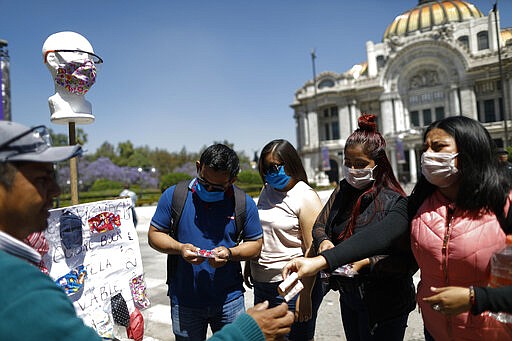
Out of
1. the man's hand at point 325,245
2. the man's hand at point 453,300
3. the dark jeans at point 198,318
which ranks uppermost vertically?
the man's hand at point 325,245

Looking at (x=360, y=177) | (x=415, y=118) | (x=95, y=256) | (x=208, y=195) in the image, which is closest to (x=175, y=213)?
(x=208, y=195)

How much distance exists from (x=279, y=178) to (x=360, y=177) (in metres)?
0.69

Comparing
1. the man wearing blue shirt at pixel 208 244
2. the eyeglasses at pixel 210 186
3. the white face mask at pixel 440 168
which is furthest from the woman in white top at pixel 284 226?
the white face mask at pixel 440 168

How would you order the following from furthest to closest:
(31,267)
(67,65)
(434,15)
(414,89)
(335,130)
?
(335,130), (434,15), (414,89), (67,65), (31,267)

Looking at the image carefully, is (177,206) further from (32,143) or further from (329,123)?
(329,123)

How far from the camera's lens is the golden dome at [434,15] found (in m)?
47.9

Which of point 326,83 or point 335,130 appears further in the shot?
point 335,130

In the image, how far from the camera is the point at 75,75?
9.69ft

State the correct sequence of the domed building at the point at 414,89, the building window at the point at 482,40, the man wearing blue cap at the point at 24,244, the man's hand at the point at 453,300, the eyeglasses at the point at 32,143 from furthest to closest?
the building window at the point at 482,40 < the domed building at the point at 414,89 < the man's hand at the point at 453,300 < the eyeglasses at the point at 32,143 < the man wearing blue cap at the point at 24,244

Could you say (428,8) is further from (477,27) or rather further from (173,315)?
(173,315)

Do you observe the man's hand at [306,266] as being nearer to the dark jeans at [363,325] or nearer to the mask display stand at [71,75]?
the dark jeans at [363,325]

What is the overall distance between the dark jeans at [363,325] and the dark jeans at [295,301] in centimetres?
37

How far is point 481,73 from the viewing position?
39.2 m

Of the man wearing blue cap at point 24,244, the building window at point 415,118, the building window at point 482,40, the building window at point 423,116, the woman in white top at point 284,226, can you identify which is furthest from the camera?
the building window at point 415,118
